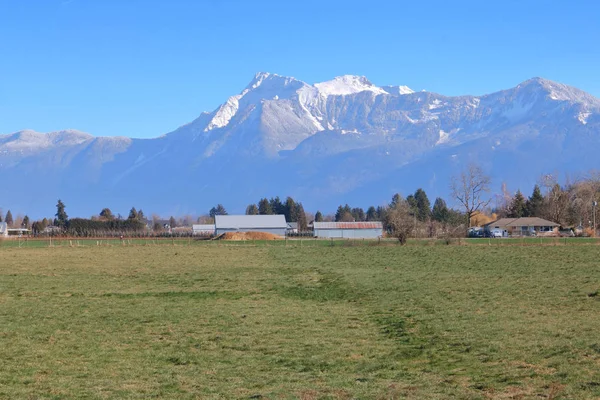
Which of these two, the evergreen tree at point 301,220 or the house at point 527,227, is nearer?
the house at point 527,227

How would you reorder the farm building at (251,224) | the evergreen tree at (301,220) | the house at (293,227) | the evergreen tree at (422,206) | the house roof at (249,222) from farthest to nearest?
the evergreen tree at (301,220), the house at (293,227), the evergreen tree at (422,206), the house roof at (249,222), the farm building at (251,224)

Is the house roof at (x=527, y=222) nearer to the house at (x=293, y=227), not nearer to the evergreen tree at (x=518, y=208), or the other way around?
the evergreen tree at (x=518, y=208)

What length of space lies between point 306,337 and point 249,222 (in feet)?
450

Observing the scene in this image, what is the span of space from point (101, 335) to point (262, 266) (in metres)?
28.5

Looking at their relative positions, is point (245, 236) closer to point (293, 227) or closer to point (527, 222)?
point (527, 222)

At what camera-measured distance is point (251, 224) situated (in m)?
154

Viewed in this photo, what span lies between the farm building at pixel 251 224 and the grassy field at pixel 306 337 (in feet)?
381

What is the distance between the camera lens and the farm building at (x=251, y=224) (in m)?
152

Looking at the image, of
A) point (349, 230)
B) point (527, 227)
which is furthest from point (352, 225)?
point (527, 227)

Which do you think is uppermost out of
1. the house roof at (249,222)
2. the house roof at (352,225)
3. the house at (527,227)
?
the house roof at (249,222)

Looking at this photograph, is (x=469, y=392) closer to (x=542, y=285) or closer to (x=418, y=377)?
(x=418, y=377)

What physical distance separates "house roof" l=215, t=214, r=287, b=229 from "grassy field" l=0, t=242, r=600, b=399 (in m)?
117

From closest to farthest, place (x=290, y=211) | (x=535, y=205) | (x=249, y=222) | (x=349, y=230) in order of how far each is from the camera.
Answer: (x=535, y=205) < (x=349, y=230) < (x=249, y=222) < (x=290, y=211)

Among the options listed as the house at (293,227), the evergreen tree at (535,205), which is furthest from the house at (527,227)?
the house at (293,227)
